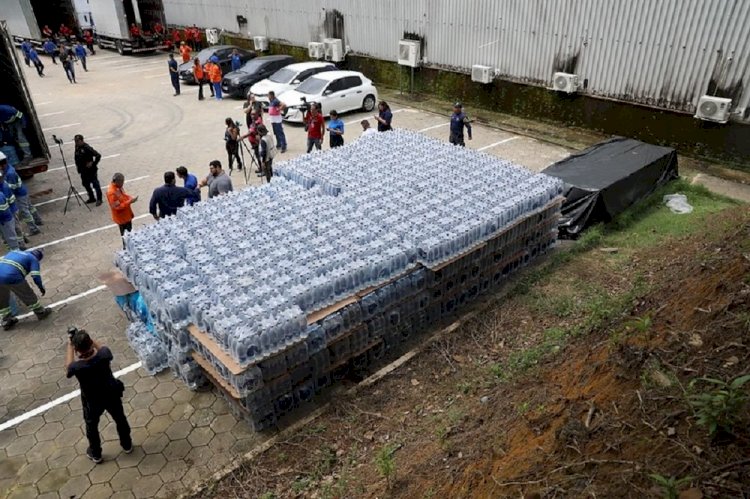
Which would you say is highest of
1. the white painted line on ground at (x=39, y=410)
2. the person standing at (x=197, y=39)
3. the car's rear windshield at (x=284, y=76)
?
the person standing at (x=197, y=39)

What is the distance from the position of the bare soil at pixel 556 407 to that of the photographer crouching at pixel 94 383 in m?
1.45

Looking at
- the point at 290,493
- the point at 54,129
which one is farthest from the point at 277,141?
the point at 290,493

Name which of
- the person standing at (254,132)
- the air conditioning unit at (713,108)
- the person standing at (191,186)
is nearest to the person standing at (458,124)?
the person standing at (254,132)

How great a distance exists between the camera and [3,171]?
999cm

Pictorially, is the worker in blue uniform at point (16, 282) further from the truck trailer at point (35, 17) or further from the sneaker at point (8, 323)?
the truck trailer at point (35, 17)

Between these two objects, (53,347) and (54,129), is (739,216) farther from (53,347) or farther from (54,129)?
(54,129)

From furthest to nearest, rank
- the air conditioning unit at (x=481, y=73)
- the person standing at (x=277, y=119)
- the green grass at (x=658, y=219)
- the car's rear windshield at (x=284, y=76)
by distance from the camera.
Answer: the car's rear windshield at (x=284, y=76)
the air conditioning unit at (x=481, y=73)
the person standing at (x=277, y=119)
the green grass at (x=658, y=219)

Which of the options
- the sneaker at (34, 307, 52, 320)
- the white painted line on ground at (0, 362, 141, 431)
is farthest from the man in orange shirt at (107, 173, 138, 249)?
the white painted line on ground at (0, 362, 141, 431)

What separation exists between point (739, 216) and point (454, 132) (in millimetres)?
6616

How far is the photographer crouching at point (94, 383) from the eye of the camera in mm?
5238

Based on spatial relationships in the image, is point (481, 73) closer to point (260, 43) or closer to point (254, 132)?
point (254, 132)

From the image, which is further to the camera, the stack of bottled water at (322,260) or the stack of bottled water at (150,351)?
the stack of bottled water at (150,351)

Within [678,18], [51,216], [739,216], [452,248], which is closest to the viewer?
[452,248]

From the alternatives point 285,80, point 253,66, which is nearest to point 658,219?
point 285,80
